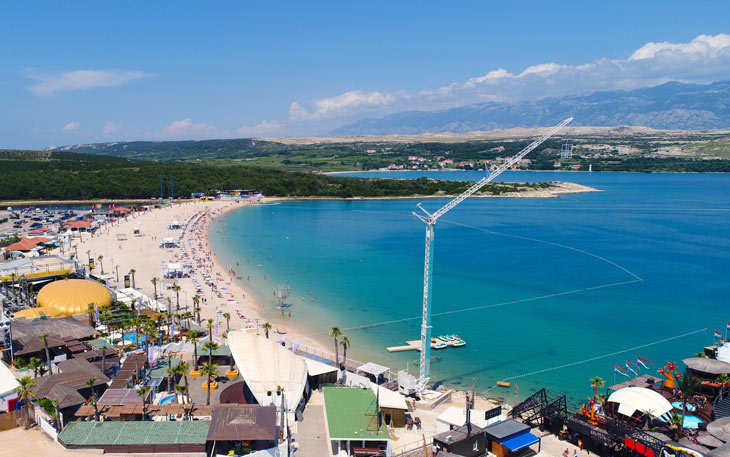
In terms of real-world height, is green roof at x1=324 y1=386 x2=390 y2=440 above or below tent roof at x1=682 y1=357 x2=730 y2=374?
below

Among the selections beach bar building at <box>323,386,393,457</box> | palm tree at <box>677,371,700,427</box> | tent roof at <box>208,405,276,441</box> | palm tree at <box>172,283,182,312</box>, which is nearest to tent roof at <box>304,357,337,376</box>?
beach bar building at <box>323,386,393,457</box>

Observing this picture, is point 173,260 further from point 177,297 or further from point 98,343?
point 98,343

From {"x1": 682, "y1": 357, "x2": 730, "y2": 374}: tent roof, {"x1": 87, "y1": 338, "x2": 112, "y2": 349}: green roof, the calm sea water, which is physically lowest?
the calm sea water

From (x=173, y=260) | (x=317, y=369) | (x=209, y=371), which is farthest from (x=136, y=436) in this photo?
(x=173, y=260)

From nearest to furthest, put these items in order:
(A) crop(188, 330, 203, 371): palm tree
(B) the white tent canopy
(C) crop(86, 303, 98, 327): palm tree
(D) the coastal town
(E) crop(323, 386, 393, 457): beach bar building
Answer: (D) the coastal town < (E) crop(323, 386, 393, 457): beach bar building < (B) the white tent canopy < (A) crop(188, 330, 203, 371): palm tree < (C) crop(86, 303, 98, 327): palm tree

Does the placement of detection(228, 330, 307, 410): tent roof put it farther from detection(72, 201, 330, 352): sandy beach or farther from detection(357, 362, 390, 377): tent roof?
detection(72, 201, 330, 352): sandy beach

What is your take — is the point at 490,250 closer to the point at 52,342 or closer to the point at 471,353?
the point at 471,353

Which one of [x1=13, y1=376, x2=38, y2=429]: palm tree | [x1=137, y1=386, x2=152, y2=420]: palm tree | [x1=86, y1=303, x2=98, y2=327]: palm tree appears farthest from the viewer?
[x1=86, y1=303, x2=98, y2=327]: palm tree
